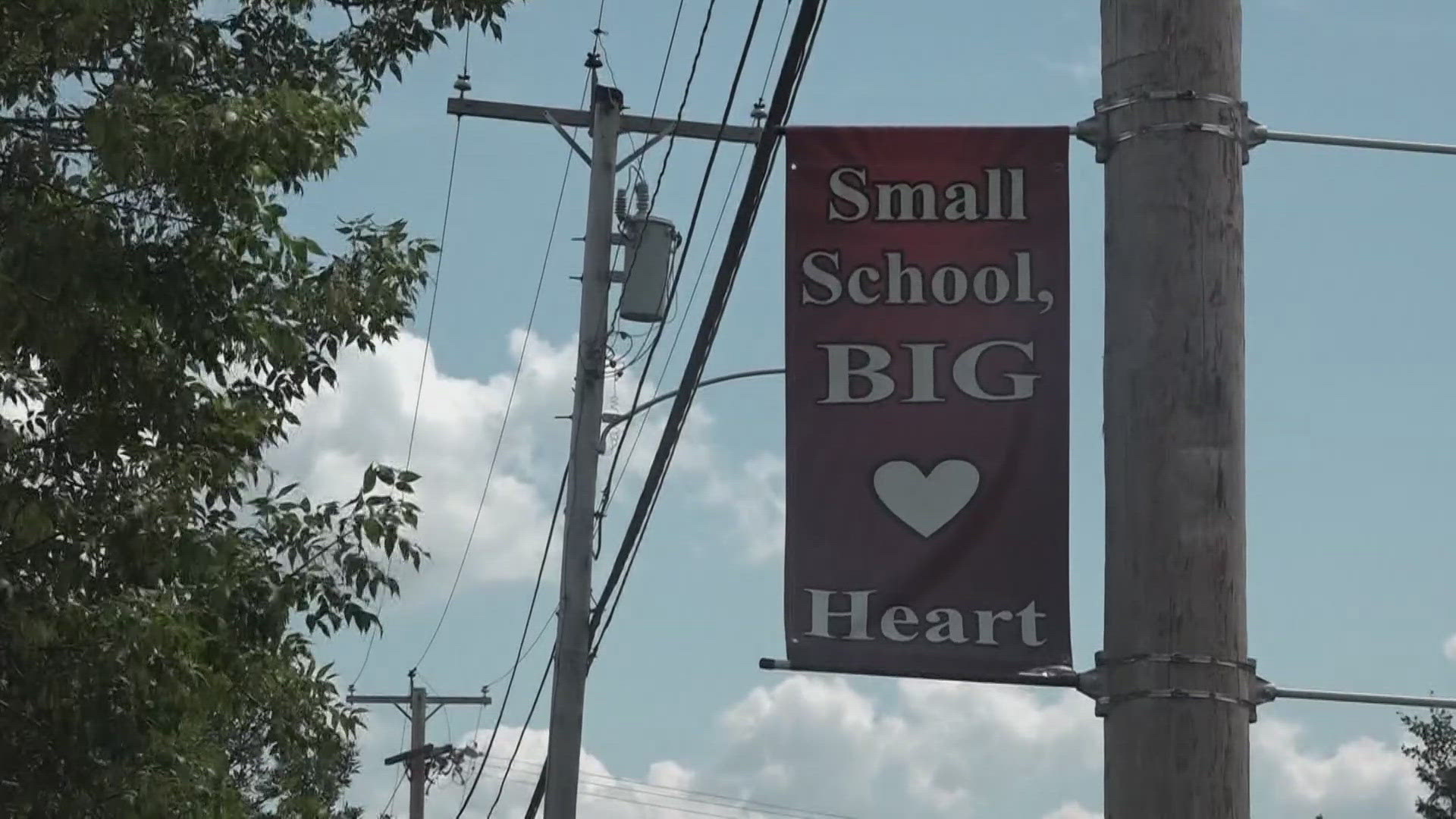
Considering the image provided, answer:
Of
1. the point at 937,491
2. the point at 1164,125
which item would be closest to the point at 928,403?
the point at 937,491

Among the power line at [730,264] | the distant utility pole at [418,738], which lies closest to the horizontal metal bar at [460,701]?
the distant utility pole at [418,738]

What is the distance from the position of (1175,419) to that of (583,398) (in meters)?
12.4

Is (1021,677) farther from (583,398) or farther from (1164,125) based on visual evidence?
(583,398)

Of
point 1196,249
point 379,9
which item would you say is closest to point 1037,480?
point 1196,249

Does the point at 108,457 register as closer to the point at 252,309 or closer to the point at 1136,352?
the point at 252,309

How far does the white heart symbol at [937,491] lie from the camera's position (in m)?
5.21

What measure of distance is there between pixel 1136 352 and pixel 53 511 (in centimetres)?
530

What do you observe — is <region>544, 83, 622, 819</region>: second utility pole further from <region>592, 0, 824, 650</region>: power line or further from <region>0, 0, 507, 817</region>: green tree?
<region>0, 0, 507, 817</region>: green tree

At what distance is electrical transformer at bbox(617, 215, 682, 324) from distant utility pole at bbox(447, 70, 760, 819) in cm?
17

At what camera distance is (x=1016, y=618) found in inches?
206

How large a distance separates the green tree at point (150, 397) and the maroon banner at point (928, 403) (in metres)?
3.71

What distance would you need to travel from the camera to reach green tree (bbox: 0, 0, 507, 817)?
8367mm

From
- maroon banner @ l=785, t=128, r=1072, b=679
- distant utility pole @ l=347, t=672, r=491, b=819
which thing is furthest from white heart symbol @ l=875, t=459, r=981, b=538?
distant utility pole @ l=347, t=672, r=491, b=819

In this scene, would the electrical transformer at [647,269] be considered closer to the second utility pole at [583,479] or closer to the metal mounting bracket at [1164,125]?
the second utility pole at [583,479]
